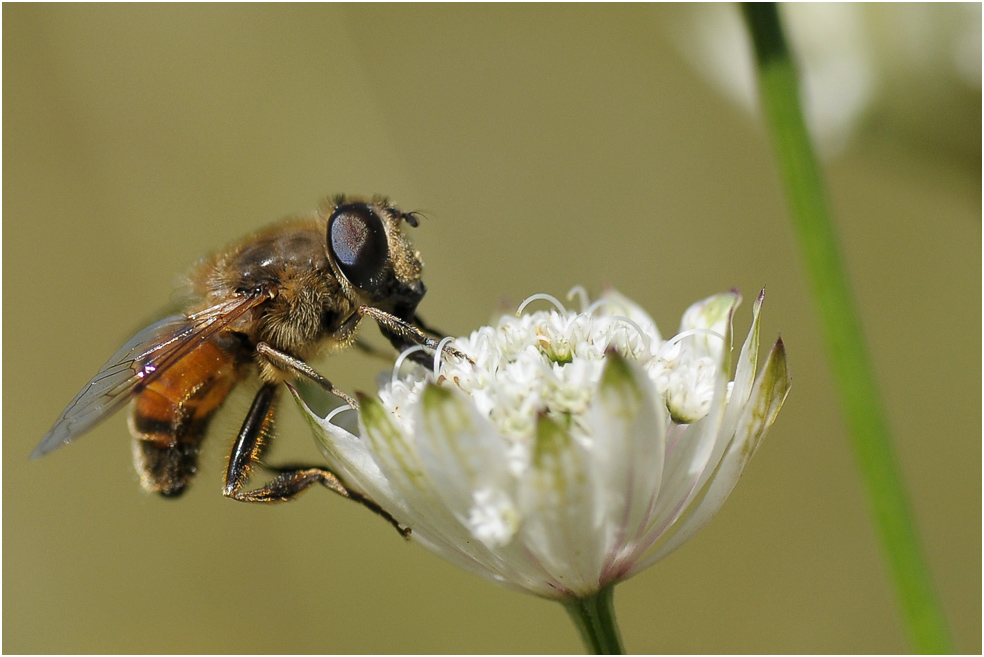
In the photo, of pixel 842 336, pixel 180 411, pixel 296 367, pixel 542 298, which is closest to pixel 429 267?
pixel 180 411

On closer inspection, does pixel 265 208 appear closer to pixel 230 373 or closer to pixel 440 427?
pixel 230 373

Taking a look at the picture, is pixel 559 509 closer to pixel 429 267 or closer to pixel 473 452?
pixel 473 452

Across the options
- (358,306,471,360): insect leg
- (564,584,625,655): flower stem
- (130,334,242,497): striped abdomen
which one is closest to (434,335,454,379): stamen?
(358,306,471,360): insect leg

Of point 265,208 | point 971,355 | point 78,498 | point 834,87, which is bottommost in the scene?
point 971,355

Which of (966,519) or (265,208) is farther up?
(265,208)

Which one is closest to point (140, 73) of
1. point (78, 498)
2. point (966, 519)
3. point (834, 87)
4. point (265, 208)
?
point (265, 208)

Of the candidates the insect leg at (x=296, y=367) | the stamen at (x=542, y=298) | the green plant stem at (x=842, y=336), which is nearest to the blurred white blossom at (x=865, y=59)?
the green plant stem at (x=842, y=336)
